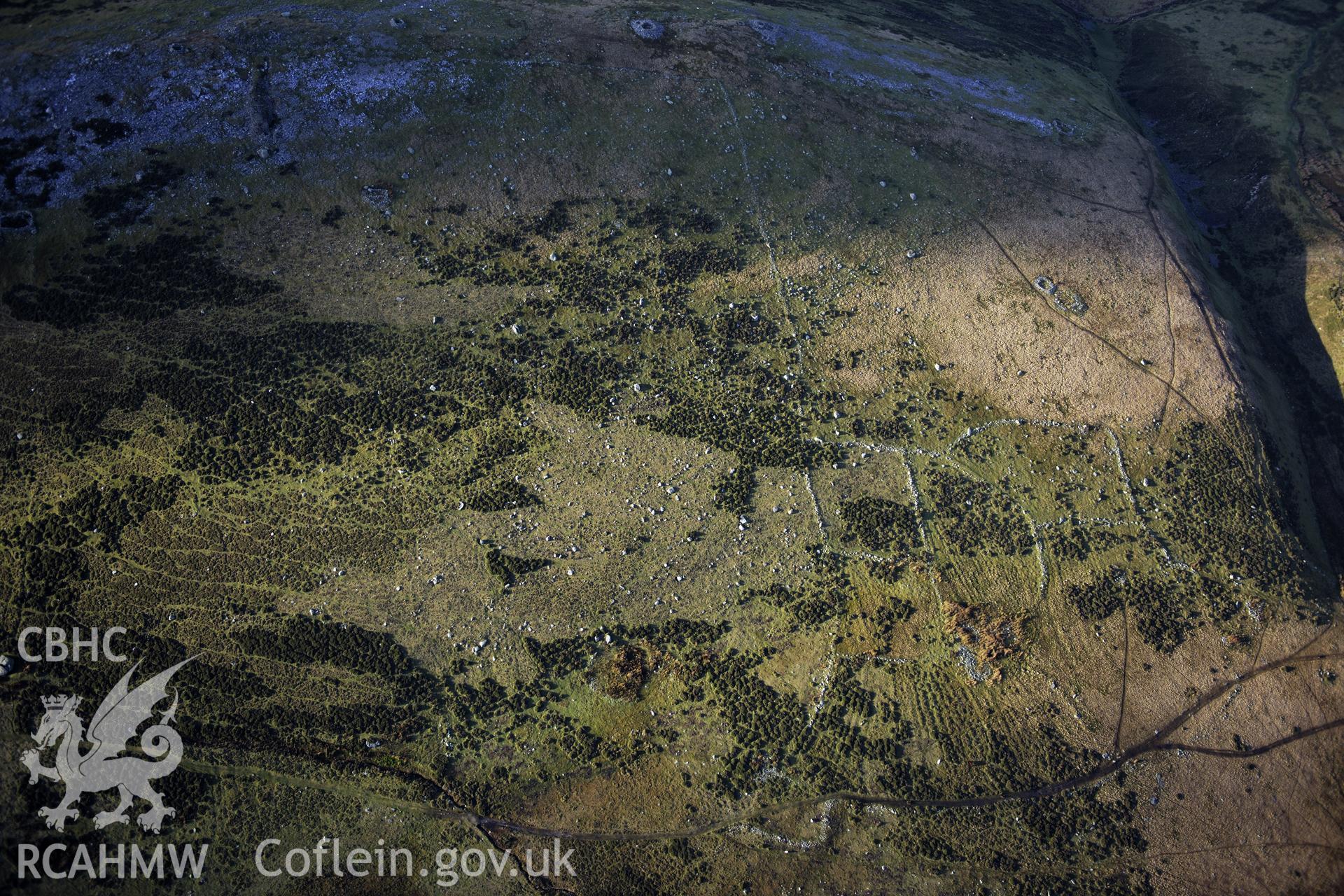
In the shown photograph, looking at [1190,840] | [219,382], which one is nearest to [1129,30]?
[1190,840]

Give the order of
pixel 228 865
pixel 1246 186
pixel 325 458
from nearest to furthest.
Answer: pixel 228 865
pixel 325 458
pixel 1246 186

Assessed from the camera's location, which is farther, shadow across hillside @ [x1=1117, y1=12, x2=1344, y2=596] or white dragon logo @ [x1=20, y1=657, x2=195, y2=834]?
shadow across hillside @ [x1=1117, y1=12, x2=1344, y2=596]

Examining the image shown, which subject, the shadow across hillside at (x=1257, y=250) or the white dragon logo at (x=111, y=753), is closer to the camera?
the white dragon logo at (x=111, y=753)

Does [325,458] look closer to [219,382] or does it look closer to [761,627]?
[219,382]

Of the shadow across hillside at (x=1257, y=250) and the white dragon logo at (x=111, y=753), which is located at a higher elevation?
the shadow across hillside at (x=1257, y=250)

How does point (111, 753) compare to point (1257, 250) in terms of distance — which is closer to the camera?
point (111, 753)

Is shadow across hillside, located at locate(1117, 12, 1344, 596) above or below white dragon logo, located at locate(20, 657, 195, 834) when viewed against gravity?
above

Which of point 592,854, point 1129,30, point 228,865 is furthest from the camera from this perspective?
point 1129,30

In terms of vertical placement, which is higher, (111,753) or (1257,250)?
(1257,250)
